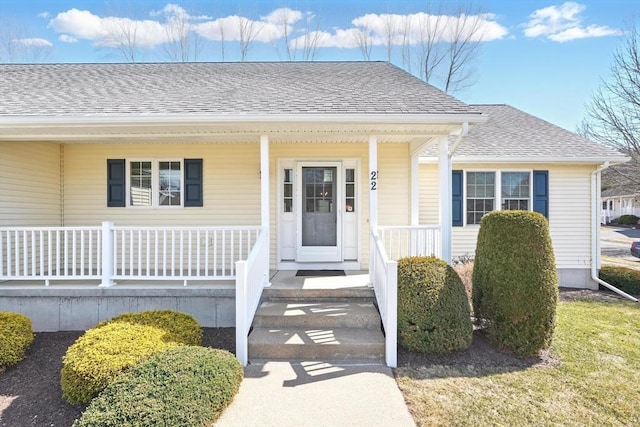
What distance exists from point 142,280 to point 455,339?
4.88 metres

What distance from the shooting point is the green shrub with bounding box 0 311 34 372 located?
4266 millimetres

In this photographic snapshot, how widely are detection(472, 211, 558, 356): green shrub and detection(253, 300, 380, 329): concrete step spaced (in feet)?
5.16

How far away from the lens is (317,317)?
482cm

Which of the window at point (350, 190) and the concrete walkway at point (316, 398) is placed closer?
the concrete walkway at point (316, 398)

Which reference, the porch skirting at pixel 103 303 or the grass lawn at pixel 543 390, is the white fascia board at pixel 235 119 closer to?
the porch skirting at pixel 103 303

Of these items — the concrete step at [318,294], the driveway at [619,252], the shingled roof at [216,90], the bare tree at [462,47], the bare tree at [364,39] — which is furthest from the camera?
the bare tree at [462,47]

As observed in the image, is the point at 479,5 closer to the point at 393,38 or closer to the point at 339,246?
the point at 393,38

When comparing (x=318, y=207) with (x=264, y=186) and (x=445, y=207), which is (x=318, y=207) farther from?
(x=445, y=207)

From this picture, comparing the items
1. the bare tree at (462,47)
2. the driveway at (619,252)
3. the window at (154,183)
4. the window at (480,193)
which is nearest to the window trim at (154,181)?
the window at (154,183)

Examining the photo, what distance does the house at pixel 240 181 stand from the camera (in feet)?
17.8

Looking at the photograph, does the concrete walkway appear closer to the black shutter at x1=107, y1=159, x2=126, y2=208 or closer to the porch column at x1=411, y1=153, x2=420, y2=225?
the porch column at x1=411, y1=153, x2=420, y2=225

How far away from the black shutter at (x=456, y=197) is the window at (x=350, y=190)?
8.95 feet

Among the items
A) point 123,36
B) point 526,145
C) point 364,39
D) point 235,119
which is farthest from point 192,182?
point 364,39

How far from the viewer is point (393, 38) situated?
19.3m
